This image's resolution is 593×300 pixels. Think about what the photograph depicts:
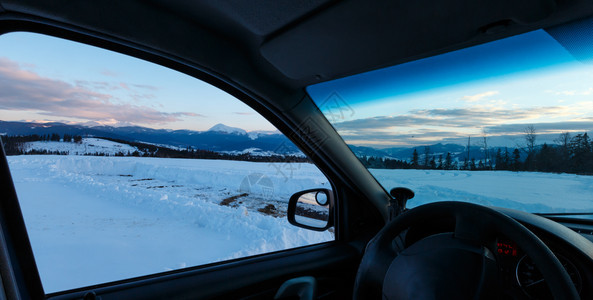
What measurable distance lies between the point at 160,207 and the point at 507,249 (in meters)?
2.89

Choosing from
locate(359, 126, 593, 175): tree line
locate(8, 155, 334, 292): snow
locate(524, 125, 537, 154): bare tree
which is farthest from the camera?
locate(524, 125, 537, 154): bare tree

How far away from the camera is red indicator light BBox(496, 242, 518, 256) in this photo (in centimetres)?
122

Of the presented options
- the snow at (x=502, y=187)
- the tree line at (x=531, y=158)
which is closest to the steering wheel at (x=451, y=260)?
the snow at (x=502, y=187)

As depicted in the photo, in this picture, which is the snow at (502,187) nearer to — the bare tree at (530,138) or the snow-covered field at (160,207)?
the snow-covered field at (160,207)

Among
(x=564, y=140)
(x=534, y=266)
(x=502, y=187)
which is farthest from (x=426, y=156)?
(x=534, y=266)

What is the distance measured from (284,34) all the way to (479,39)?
111cm

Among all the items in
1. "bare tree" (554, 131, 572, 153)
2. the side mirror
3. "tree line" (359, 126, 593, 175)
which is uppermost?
"bare tree" (554, 131, 572, 153)

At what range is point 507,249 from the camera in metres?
1.23

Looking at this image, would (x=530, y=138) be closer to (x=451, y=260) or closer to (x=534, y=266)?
(x=534, y=266)

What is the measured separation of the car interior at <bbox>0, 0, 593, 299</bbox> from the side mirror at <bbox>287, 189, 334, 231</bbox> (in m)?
0.28

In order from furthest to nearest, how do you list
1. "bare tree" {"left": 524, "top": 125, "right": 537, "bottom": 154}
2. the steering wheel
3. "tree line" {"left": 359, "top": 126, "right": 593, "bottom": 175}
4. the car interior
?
"bare tree" {"left": 524, "top": 125, "right": 537, "bottom": 154} < "tree line" {"left": 359, "top": 126, "right": 593, "bottom": 175} < the car interior < the steering wheel

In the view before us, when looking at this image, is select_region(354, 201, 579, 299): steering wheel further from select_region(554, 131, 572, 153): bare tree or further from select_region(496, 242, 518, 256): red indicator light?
select_region(554, 131, 572, 153): bare tree

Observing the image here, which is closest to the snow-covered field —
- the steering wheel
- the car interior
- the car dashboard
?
the car interior

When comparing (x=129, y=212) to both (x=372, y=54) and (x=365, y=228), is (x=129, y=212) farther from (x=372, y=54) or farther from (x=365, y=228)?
(x=372, y=54)
